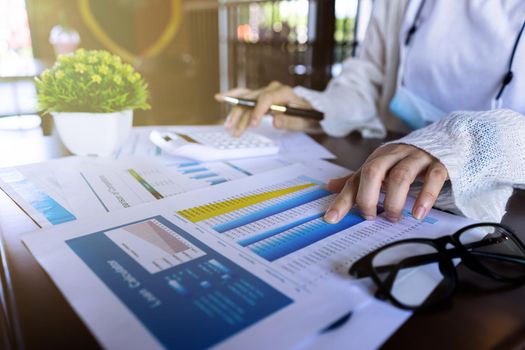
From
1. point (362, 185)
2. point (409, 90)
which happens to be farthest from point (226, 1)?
point (362, 185)

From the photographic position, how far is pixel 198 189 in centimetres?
49

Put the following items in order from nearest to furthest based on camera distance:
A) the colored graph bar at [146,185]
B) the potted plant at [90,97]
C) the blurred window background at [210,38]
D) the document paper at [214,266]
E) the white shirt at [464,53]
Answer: the document paper at [214,266], the colored graph bar at [146,185], the potted plant at [90,97], the white shirt at [464,53], the blurred window background at [210,38]

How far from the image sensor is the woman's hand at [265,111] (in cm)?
75

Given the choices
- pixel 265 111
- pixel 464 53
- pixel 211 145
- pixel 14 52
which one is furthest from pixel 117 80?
pixel 14 52

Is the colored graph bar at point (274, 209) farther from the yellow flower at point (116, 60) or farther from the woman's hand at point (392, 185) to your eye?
the yellow flower at point (116, 60)

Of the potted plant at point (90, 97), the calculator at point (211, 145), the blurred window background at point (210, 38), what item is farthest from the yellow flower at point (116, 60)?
the blurred window background at point (210, 38)

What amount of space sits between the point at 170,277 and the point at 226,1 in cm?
323

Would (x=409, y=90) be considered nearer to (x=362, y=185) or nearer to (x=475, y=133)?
(x=475, y=133)

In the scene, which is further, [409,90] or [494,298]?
[409,90]

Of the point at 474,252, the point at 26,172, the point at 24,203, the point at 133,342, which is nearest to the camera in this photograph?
the point at 133,342

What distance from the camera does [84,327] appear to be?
0.81ft

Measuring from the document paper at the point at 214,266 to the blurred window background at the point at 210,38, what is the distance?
1577 mm

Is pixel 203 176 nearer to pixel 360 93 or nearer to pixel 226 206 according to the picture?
pixel 226 206

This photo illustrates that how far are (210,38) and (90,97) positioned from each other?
281 cm
